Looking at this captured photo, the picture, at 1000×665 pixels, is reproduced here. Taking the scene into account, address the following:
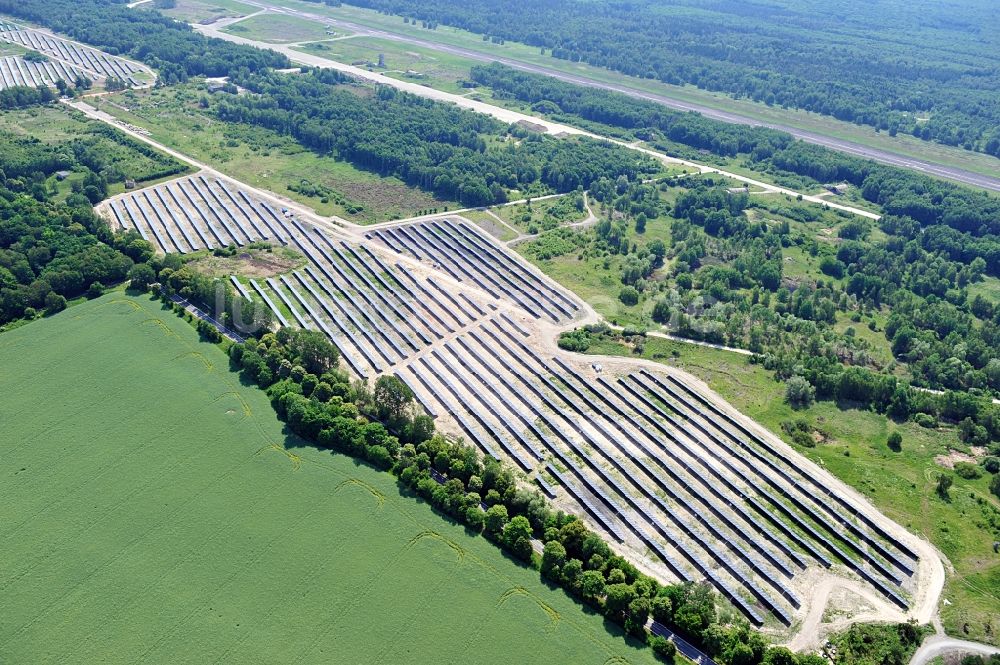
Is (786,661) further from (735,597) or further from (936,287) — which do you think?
(936,287)

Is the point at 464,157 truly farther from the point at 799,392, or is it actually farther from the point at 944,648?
the point at 944,648

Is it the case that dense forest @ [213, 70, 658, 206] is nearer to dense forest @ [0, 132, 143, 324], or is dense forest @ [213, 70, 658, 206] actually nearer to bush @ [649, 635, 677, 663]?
dense forest @ [0, 132, 143, 324]

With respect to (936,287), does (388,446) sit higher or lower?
lower

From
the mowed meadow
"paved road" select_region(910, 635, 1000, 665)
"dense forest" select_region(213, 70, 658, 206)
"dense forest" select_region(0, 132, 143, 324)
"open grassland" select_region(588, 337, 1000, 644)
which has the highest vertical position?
"dense forest" select_region(213, 70, 658, 206)

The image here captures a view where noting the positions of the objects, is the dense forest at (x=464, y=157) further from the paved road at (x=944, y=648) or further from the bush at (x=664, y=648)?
the paved road at (x=944, y=648)

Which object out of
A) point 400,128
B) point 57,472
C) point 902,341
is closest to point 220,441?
point 57,472

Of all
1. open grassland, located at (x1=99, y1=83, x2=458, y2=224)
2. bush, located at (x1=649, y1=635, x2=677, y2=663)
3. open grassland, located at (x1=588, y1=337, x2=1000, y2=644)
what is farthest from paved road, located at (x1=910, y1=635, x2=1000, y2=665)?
open grassland, located at (x1=99, y1=83, x2=458, y2=224)

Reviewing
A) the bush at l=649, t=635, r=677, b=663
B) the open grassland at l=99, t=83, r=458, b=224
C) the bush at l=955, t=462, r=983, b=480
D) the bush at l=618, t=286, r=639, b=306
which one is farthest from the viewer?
the open grassland at l=99, t=83, r=458, b=224

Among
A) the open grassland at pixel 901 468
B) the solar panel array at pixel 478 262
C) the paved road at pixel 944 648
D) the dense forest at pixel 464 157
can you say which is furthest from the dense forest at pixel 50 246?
the paved road at pixel 944 648
